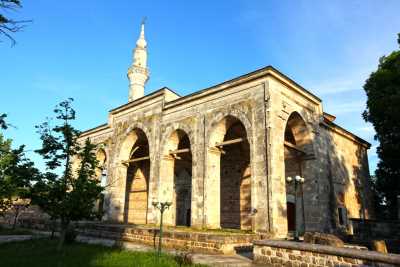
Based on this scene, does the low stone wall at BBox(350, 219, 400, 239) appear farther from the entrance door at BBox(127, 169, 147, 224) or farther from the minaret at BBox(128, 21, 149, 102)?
the minaret at BBox(128, 21, 149, 102)

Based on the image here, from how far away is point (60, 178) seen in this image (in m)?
10.5

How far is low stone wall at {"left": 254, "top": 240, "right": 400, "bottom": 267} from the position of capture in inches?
240

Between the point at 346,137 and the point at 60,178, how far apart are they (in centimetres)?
1659

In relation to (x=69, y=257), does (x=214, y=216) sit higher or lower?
higher

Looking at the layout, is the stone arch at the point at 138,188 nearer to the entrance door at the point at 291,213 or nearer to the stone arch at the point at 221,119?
the stone arch at the point at 221,119

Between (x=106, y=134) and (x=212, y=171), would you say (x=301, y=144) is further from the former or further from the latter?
(x=106, y=134)

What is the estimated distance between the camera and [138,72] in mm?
27578

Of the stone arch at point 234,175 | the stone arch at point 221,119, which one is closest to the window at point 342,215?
the stone arch at point 234,175

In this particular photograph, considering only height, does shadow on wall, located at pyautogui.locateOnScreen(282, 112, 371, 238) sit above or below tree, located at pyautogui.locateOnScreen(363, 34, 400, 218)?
below

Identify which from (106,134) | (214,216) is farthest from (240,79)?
(106,134)

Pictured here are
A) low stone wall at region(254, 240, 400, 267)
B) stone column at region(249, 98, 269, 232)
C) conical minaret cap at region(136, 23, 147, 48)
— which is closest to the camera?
low stone wall at region(254, 240, 400, 267)

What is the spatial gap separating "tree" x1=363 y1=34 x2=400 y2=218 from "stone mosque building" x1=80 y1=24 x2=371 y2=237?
1.60 meters

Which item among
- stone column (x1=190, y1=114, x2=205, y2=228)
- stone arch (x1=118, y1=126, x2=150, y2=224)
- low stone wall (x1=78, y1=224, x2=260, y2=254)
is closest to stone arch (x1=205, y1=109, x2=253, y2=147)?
stone column (x1=190, y1=114, x2=205, y2=228)

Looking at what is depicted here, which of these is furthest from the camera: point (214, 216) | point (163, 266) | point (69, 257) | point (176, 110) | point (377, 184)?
point (377, 184)
